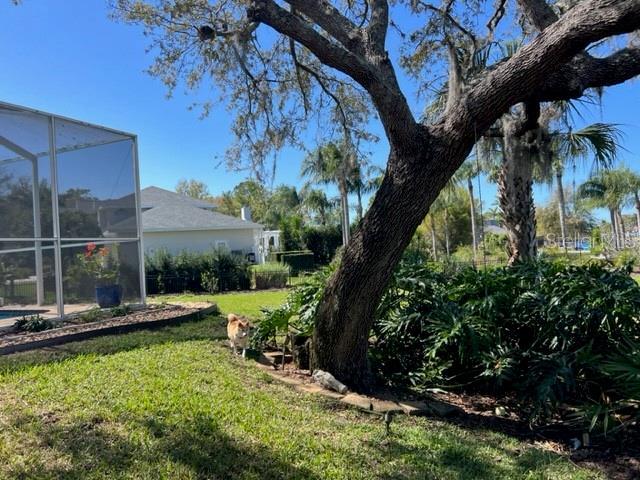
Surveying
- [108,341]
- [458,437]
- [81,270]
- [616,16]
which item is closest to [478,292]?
[458,437]

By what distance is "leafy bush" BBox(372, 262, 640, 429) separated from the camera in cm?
463

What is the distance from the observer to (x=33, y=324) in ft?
25.1

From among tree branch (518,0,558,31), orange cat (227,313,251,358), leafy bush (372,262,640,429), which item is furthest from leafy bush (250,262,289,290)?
tree branch (518,0,558,31)

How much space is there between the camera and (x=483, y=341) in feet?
17.0

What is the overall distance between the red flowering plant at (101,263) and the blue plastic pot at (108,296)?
0.12m

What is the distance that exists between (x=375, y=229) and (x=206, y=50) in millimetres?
5298

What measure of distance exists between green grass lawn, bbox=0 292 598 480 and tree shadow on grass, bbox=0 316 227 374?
0.97 ft

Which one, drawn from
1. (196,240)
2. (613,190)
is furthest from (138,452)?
(613,190)

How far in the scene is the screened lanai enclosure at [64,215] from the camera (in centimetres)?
822

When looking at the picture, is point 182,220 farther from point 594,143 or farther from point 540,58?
point 540,58

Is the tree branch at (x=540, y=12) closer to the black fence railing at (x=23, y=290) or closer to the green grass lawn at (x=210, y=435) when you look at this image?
the green grass lawn at (x=210, y=435)

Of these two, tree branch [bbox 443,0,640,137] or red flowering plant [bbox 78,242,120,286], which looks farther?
red flowering plant [bbox 78,242,120,286]

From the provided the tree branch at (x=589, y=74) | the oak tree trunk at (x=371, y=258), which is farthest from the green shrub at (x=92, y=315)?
the tree branch at (x=589, y=74)

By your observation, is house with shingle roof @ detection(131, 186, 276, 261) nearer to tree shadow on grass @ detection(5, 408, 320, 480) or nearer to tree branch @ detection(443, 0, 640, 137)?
tree branch @ detection(443, 0, 640, 137)
